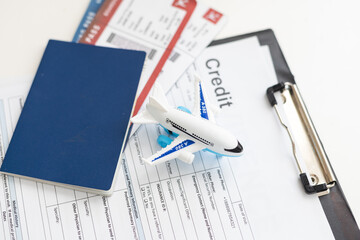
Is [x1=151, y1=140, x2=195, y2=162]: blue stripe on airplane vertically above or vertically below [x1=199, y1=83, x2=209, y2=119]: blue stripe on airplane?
below

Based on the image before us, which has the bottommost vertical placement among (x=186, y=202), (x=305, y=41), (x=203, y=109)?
(x=186, y=202)

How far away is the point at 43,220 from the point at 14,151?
0.13 m

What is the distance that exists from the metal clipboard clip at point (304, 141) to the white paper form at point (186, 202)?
0.02 m

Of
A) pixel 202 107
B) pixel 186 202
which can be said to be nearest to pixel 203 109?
pixel 202 107

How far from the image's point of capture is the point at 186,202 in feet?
1.87

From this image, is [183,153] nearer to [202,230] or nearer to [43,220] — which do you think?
[202,230]

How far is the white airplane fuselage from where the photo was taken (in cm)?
52

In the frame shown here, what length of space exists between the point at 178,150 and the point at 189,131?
0.12 ft

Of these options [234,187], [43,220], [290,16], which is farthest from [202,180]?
[290,16]

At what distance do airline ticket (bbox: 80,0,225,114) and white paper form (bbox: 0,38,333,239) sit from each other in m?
0.14

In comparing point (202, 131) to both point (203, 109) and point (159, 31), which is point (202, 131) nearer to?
point (203, 109)

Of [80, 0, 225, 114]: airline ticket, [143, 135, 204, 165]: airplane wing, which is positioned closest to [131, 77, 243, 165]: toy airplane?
[143, 135, 204, 165]: airplane wing

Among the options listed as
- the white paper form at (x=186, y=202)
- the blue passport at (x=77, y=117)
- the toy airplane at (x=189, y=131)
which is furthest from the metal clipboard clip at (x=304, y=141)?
the blue passport at (x=77, y=117)

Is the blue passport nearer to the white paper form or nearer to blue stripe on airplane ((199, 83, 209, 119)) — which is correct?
the white paper form
